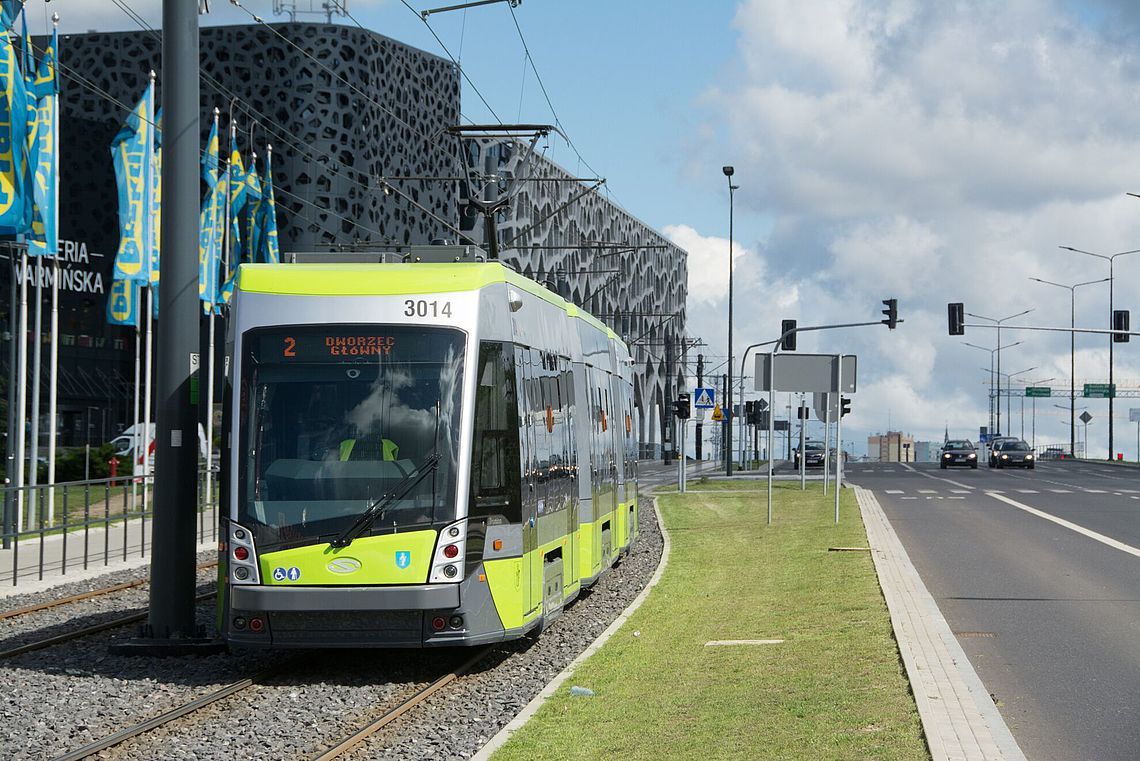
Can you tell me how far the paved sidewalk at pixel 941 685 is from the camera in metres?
8.39

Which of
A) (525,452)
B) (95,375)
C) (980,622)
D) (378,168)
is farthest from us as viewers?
(378,168)

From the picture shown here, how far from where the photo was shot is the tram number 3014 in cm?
1275

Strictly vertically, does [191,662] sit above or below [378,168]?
below

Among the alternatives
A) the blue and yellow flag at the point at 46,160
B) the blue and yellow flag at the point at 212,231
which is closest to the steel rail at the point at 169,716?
the blue and yellow flag at the point at 46,160

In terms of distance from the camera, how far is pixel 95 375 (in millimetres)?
67625

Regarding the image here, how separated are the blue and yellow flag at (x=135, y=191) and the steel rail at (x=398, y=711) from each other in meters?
19.0

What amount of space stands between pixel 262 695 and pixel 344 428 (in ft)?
7.11

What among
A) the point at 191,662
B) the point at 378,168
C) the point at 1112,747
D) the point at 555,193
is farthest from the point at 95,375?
the point at 1112,747

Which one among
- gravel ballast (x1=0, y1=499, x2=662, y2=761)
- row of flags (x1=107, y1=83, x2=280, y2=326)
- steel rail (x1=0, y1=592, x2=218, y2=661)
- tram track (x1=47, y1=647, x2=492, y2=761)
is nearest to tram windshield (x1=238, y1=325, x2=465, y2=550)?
tram track (x1=47, y1=647, x2=492, y2=761)

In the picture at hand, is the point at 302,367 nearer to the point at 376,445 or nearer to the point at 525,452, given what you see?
the point at 376,445

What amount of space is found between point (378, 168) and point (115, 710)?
7069cm

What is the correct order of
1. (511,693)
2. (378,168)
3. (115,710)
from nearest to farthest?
(115,710) < (511,693) < (378,168)

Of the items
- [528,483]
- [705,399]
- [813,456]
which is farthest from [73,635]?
[813,456]

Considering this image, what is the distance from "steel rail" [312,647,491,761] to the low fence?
23.9ft
